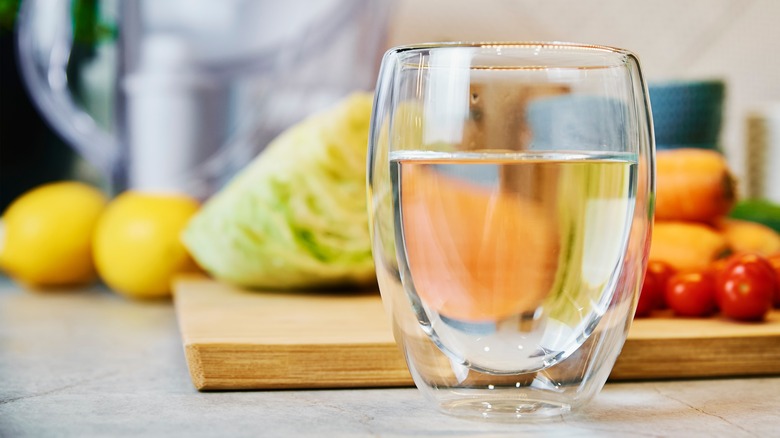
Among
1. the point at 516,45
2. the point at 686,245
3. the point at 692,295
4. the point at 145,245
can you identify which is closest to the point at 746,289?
the point at 692,295

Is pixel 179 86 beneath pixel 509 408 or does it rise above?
above

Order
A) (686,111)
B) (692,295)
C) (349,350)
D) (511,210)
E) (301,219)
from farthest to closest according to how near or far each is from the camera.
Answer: (686,111) < (301,219) < (692,295) < (349,350) < (511,210)

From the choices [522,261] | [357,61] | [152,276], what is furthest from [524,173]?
[357,61]

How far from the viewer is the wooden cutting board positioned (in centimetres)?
52

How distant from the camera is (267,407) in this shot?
0.49 m

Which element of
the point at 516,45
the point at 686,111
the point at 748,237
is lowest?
the point at 748,237

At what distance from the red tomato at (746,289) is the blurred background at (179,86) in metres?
0.35

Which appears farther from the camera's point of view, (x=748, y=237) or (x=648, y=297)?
(x=748, y=237)

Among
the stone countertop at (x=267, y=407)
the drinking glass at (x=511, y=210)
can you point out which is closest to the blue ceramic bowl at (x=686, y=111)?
the stone countertop at (x=267, y=407)

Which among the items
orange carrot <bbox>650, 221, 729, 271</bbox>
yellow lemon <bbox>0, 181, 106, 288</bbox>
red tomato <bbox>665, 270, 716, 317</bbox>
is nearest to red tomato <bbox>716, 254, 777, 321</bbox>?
red tomato <bbox>665, 270, 716, 317</bbox>

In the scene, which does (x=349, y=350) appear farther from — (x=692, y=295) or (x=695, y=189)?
(x=695, y=189)

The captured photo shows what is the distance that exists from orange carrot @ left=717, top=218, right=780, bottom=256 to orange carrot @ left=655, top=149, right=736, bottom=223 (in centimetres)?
2

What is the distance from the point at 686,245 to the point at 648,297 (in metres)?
0.18

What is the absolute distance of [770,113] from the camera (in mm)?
1137
